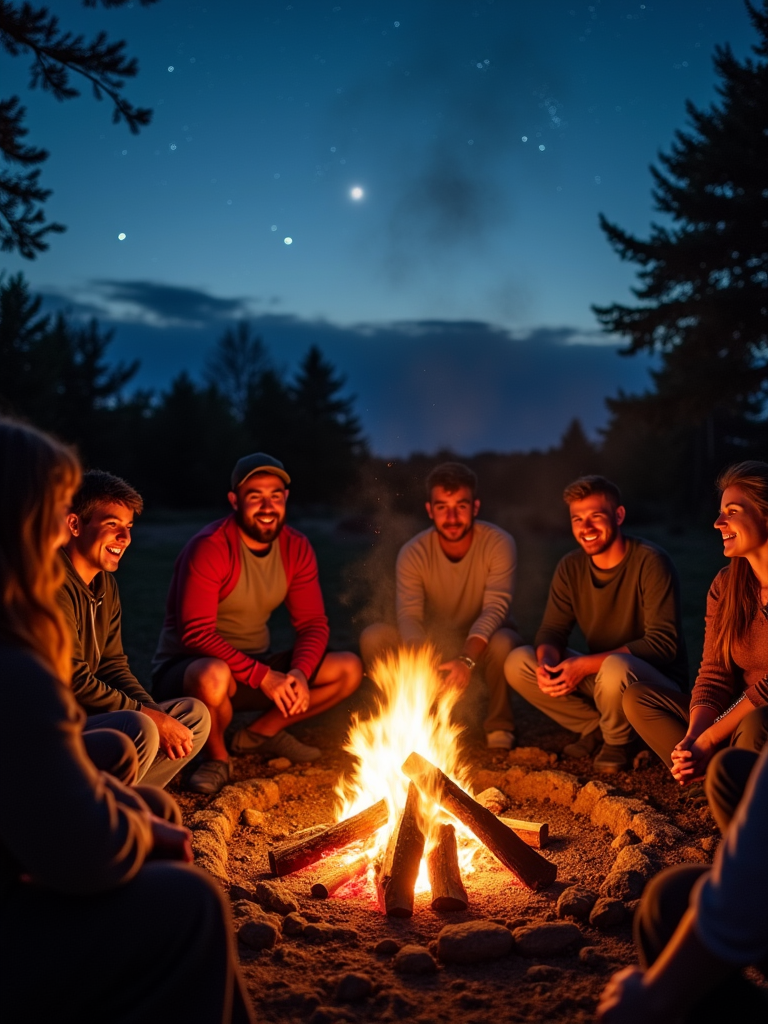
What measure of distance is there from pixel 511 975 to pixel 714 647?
179 cm

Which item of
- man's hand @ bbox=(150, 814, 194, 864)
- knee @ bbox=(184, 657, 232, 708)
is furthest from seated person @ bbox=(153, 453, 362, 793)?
man's hand @ bbox=(150, 814, 194, 864)

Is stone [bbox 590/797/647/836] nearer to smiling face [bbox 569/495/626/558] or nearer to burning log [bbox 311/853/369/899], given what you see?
burning log [bbox 311/853/369/899]

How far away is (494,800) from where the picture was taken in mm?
4617

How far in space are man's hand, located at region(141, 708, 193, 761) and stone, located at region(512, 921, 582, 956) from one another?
5.81 feet

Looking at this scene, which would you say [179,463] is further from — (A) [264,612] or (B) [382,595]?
(A) [264,612]

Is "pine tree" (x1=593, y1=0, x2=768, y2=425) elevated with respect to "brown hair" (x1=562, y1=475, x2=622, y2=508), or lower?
elevated

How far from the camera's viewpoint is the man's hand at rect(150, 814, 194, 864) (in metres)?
2.10

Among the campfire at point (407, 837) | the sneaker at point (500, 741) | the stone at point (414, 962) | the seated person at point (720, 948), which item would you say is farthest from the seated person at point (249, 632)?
the seated person at point (720, 948)

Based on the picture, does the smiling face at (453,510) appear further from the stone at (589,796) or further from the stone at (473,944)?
the stone at (473,944)

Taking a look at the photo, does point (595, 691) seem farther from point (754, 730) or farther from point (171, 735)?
point (171, 735)

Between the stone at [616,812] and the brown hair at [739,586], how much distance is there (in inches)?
34.5

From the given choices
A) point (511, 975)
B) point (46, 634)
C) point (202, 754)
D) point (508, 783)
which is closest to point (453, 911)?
point (511, 975)

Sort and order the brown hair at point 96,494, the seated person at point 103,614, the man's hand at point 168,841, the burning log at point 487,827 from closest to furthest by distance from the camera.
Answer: the man's hand at point 168,841 → the burning log at point 487,827 → the seated person at point 103,614 → the brown hair at point 96,494

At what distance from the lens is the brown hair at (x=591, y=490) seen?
5.04m
